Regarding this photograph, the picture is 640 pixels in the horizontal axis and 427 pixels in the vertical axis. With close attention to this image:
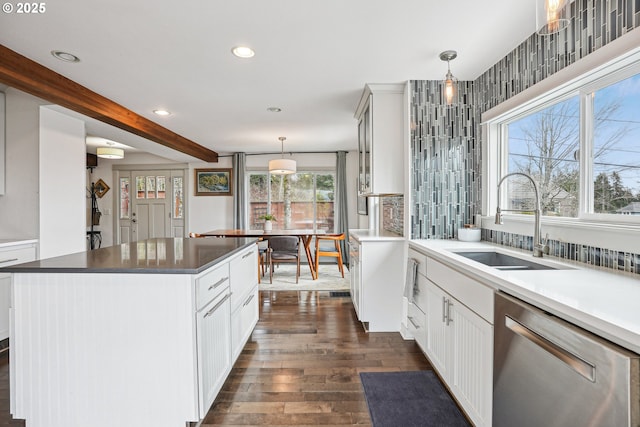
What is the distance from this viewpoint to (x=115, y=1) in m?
1.71

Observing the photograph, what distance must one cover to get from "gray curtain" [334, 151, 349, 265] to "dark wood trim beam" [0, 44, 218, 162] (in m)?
3.34

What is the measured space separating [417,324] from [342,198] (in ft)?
13.9

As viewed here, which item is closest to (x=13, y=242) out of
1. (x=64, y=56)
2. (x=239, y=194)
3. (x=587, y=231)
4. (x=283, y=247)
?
(x=64, y=56)

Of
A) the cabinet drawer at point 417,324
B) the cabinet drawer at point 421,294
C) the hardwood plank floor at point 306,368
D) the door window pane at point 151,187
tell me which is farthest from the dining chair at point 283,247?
the door window pane at point 151,187

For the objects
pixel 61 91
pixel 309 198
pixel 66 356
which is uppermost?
pixel 61 91

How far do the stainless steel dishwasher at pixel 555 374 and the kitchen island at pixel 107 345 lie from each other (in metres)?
1.36

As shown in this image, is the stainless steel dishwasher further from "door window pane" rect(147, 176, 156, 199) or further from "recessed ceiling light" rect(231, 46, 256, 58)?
"door window pane" rect(147, 176, 156, 199)

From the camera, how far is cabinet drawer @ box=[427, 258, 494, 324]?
1.40m

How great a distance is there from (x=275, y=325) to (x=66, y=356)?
1778 millimetres

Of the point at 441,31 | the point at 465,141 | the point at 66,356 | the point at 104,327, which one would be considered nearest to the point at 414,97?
the point at 465,141

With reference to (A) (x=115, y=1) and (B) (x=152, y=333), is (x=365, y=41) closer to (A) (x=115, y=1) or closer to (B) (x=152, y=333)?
(A) (x=115, y=1)

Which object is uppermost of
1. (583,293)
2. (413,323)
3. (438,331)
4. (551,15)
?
(551,15)

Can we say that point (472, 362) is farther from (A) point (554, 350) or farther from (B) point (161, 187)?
(B) point (161, 187)

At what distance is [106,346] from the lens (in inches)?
60.3
